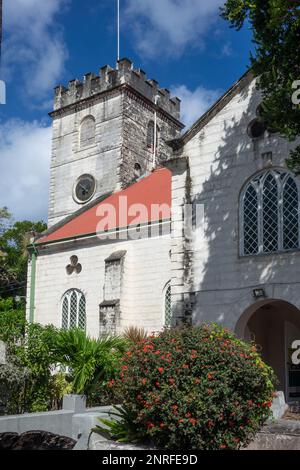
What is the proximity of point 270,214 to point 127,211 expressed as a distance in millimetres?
11095

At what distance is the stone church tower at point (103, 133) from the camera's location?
34844 millimetres

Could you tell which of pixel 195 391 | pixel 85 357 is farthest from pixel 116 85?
pixel 195 391

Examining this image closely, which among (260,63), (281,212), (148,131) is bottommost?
(281,212)

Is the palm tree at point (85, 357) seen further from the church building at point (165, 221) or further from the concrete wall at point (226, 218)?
the concrete wall at point (226, 218)

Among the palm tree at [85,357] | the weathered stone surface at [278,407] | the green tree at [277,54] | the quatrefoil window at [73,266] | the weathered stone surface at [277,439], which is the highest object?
the green tree at [277,54]

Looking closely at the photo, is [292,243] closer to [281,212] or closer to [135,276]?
[281,212]

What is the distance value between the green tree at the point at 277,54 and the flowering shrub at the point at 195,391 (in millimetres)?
4681

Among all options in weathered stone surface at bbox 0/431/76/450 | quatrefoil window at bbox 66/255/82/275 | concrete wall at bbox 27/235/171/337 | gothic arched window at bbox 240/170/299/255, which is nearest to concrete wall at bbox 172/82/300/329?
gothic arched window at bbox 240/170/299/255

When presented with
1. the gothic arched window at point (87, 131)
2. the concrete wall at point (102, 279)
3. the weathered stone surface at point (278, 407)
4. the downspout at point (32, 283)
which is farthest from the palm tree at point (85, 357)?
the gothic arched window at point (87, 131)

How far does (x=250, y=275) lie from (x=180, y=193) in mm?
3536

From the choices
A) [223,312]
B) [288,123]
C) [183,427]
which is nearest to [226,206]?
[223,312]

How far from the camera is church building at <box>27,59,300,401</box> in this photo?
1580 centimetres
